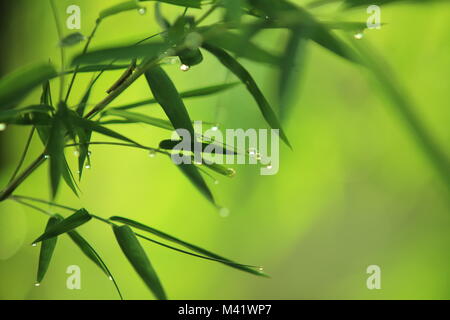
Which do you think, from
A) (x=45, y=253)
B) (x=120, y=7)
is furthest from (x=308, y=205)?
(x=120, y=7)

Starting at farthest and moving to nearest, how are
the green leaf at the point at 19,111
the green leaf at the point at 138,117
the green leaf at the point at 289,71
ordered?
the green leaf at the point at 138,117
the green leaf at the point at 19,111
the green leaf at the point at 289,71

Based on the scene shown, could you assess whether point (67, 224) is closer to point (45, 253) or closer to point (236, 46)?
point (45, 253)

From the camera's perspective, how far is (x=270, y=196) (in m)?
1.90

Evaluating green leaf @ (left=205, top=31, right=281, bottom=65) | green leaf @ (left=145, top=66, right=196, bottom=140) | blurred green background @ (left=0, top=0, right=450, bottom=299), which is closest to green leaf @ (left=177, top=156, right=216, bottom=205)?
Result: green leaf @ (left=145, top=66, right=196, bottom=140)

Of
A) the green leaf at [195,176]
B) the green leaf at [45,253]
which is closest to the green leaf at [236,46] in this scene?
the green leaf at [195,176]

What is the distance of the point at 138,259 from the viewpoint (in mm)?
601

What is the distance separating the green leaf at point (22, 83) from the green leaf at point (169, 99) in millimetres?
139

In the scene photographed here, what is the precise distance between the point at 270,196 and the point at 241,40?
1.50 metres

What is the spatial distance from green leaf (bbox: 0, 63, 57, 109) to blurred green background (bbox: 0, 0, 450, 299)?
1.37m

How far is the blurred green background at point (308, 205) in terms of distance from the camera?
1.82 meters

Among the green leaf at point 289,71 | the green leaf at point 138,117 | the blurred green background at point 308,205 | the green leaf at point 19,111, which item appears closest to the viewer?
the green leaf at point 289,71

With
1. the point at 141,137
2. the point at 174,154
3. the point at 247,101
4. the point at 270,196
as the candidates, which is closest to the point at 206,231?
the point at 270,196

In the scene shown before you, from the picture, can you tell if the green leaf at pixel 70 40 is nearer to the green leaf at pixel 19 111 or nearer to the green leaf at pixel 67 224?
the green leaf at pixel 19 111
